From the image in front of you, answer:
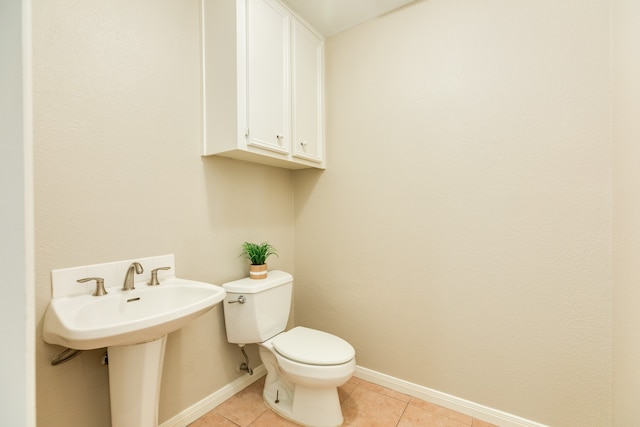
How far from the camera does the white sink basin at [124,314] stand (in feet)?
2.62

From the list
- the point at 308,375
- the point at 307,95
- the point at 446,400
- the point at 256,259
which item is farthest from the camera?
the point at 307,95

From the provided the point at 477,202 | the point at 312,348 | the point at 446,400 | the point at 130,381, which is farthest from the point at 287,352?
the point at 477,202

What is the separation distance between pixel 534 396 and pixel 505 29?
71.9 inches

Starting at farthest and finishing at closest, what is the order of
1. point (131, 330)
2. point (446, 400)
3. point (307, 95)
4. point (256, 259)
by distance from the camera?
point (307, 95) → point (256, 259) → point (446, 400) → point (131, 330)

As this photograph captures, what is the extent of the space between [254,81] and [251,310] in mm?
1224

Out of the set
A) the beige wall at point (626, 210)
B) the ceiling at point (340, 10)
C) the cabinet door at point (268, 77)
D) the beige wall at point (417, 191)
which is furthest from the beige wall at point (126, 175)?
the beige wall at point (626, 210)

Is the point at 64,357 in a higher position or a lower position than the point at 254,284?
lower

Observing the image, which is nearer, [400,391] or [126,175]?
[126,175]

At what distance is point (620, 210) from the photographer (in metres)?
1.11

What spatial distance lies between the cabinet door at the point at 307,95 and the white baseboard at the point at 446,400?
4.87 feet

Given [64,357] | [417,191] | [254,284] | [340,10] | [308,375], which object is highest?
[340,10]

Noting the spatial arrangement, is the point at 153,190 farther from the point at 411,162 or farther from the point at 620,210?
the point at 620,210

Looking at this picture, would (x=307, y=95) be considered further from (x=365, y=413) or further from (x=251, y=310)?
(x=365, y=413)

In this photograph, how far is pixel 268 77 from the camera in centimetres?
152
